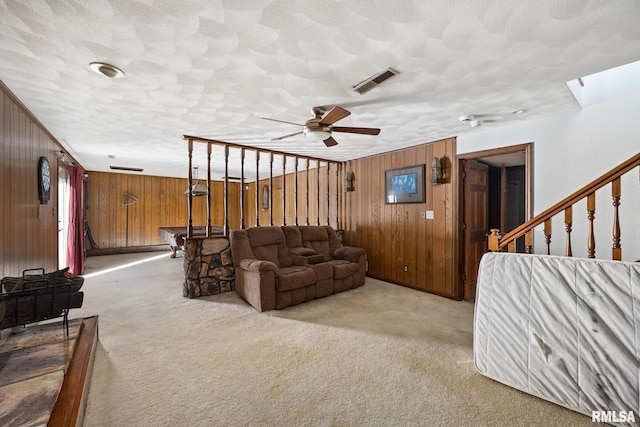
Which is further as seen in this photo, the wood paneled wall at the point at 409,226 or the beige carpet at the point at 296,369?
the wood paneled wall at the point at 409,226

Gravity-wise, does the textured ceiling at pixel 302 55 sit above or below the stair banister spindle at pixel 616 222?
above

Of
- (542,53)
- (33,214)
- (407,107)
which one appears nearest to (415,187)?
(407,107)

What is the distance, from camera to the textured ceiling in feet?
4.73

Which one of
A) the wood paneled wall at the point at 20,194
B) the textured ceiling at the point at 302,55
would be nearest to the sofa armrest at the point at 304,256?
the textured ceiling at the point at 302,55

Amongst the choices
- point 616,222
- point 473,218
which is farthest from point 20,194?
point 473,218

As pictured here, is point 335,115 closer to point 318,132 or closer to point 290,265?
point 318,132

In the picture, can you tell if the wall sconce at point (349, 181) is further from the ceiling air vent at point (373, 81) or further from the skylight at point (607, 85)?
the skylight at point (607, 85)

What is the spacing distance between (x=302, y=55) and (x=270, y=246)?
2.81m

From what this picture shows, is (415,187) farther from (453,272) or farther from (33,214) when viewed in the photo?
(33,214)

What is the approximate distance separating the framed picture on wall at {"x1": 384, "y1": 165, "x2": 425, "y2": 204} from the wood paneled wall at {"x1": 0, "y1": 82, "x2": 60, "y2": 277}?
14.7 ft

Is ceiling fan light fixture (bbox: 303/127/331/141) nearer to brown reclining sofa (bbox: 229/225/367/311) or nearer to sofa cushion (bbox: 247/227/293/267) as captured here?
brown reclining sofa (bbox: 229/225/367/311)

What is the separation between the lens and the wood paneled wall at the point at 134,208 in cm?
A: 727

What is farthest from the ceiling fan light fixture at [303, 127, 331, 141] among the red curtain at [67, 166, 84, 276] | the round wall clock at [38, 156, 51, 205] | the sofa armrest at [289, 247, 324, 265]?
the red curtain at [67, 166, 84, 276]

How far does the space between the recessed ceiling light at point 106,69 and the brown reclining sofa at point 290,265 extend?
2202mm
